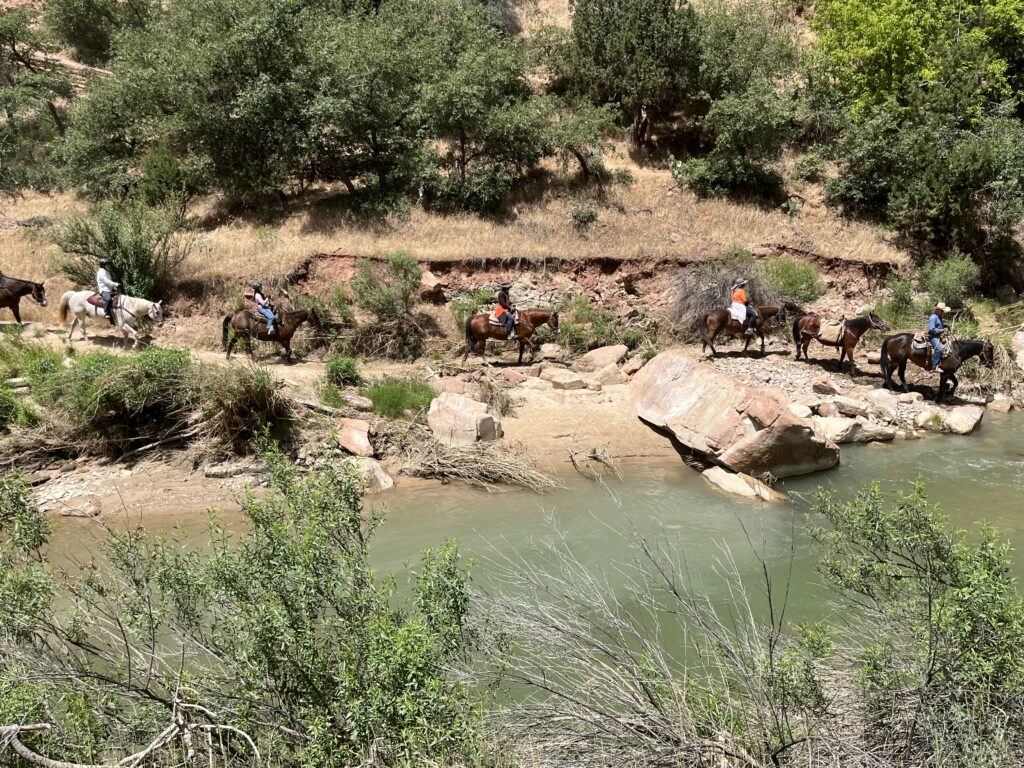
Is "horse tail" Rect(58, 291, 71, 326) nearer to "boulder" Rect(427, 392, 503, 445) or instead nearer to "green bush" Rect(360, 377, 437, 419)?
"green bush" Rect(360, 377, 437, 419)

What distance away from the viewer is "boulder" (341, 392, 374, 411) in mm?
13703

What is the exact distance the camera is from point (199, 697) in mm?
4602

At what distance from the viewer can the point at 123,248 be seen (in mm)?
17078

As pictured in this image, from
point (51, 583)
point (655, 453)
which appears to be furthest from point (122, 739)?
point (655, 453)

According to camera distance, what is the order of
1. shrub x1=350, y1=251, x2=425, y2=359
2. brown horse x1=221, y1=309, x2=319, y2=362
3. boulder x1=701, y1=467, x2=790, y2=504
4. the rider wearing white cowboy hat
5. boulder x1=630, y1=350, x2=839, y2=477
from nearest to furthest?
boulder x1=701, y1=467, x2=790, y2=504 < boulder x1=630, y1=350, x2=839, y2=477 < the rider wearing white cowboy hat < brown horse x1=221, y1=309, x2=319, y2=362 < shrub x1=350, y1=251, x2=425, y2=359

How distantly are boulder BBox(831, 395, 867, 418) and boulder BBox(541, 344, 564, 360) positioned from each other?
6.75 m

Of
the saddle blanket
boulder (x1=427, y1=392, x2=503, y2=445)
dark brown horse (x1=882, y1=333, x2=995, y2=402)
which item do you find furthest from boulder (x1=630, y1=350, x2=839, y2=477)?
the saddle blanket

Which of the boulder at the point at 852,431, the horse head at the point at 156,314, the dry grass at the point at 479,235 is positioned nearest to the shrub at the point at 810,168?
the dry grass at the point at 479,235

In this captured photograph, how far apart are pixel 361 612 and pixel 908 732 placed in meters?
3.81

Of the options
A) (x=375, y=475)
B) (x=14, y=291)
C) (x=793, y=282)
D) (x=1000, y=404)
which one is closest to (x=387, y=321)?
(x=375, y=475)

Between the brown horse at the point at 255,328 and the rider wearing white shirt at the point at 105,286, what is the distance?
247 cm

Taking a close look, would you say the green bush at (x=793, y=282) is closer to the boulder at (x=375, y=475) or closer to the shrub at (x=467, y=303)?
the shrub at (x=467, y=303)

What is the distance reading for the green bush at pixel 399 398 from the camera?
44.4 ft

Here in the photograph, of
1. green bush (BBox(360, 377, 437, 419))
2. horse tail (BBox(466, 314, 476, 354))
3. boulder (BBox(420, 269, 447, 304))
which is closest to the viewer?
green bush (BBox(360, 377, 437, 419))
